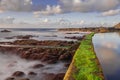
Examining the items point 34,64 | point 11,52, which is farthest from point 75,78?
point 11,52

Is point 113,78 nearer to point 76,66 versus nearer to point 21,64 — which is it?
point 76,66

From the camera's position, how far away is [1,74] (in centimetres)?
2900

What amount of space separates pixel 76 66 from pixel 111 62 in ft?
30.2

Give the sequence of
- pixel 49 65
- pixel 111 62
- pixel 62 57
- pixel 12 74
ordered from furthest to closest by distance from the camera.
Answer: pixel 62 57 < pixel 49 65 < pixel 111 62 < pixel 12 74

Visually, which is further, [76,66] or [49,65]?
[49,65]

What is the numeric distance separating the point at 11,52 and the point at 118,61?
2171 cm

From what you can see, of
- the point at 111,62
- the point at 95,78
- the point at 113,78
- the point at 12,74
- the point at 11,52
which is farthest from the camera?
the point at 11,52

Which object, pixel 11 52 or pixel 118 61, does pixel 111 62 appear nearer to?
pixel 118 61

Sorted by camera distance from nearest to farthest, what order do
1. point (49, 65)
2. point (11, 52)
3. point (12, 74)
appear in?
point (12, 74) < point (49, 65) < point (11, 52)

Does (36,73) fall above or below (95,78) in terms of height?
below

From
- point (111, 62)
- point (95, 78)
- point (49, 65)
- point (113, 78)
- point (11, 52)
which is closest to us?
point (95, 78)

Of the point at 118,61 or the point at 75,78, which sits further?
the point at 118,61

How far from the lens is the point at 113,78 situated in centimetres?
2286

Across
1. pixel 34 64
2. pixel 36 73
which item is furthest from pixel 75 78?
pixel 34 64
